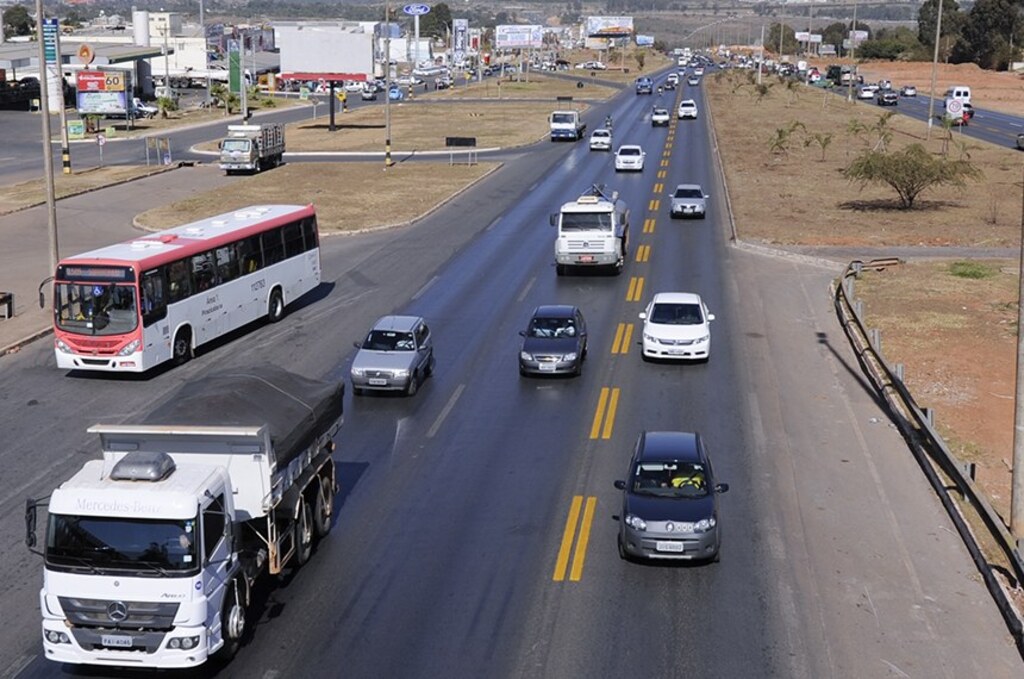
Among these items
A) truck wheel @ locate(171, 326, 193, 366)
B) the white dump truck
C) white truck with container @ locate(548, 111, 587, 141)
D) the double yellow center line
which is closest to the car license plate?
the double yellow center line

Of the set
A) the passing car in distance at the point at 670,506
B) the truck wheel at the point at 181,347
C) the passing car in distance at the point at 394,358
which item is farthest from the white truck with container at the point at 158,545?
the truck wheel at the point at 181,347

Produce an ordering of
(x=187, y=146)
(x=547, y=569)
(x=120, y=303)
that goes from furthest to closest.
→ (x=187, y=146)
(x=120, y=303)
(x=547, y=569)

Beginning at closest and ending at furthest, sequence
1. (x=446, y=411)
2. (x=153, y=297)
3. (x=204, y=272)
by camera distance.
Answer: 1. (x=446, y=411)
2. (x=153, y=297)
3. (x=204, y=272)

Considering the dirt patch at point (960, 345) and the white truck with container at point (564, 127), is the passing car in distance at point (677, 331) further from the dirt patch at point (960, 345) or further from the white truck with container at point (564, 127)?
the white truck with container at point (564, 127)

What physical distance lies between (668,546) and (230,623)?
7398 millimetres

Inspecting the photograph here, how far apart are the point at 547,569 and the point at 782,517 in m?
5.21

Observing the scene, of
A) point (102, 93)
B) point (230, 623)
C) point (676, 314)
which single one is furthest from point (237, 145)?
point (230, 623)

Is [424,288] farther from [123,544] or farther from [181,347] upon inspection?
[123,544]

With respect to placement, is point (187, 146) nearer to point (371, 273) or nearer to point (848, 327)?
point (371, 273)

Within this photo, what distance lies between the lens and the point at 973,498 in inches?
897

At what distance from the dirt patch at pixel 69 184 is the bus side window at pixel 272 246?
29.6 meters

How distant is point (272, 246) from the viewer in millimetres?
39844

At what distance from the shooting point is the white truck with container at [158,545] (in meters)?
15.5

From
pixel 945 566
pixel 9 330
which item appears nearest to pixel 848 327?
pixel 945 566
